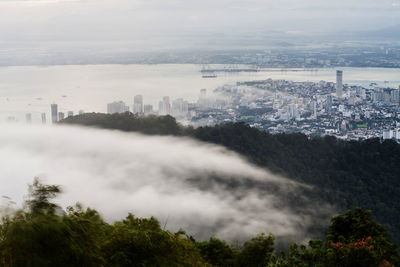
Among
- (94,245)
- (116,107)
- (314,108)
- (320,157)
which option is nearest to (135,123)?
(116,107)

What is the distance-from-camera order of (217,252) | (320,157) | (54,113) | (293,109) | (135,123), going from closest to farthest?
(217,252) → (320,157) → (135,123) → (54,113) → (293,109)

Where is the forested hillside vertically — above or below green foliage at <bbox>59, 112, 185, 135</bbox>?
below

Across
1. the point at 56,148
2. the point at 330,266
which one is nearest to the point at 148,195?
the point at 56,148

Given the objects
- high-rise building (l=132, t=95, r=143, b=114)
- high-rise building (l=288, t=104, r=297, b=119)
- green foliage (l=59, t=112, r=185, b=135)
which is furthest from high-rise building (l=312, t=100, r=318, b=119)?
high-rise building (l=132, t=95, r=143, b=114)

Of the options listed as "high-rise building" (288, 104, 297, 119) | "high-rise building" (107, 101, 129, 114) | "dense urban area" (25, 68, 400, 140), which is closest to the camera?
"dense urban area" (25, 68, 400, 140)

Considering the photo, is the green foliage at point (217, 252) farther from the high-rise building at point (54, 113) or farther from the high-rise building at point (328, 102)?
the high-rise building at point (328, 102)

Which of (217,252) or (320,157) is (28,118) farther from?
(217,252)

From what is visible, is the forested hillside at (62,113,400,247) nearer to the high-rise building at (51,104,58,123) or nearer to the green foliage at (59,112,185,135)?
the green foliage at (59,112,185,135)
